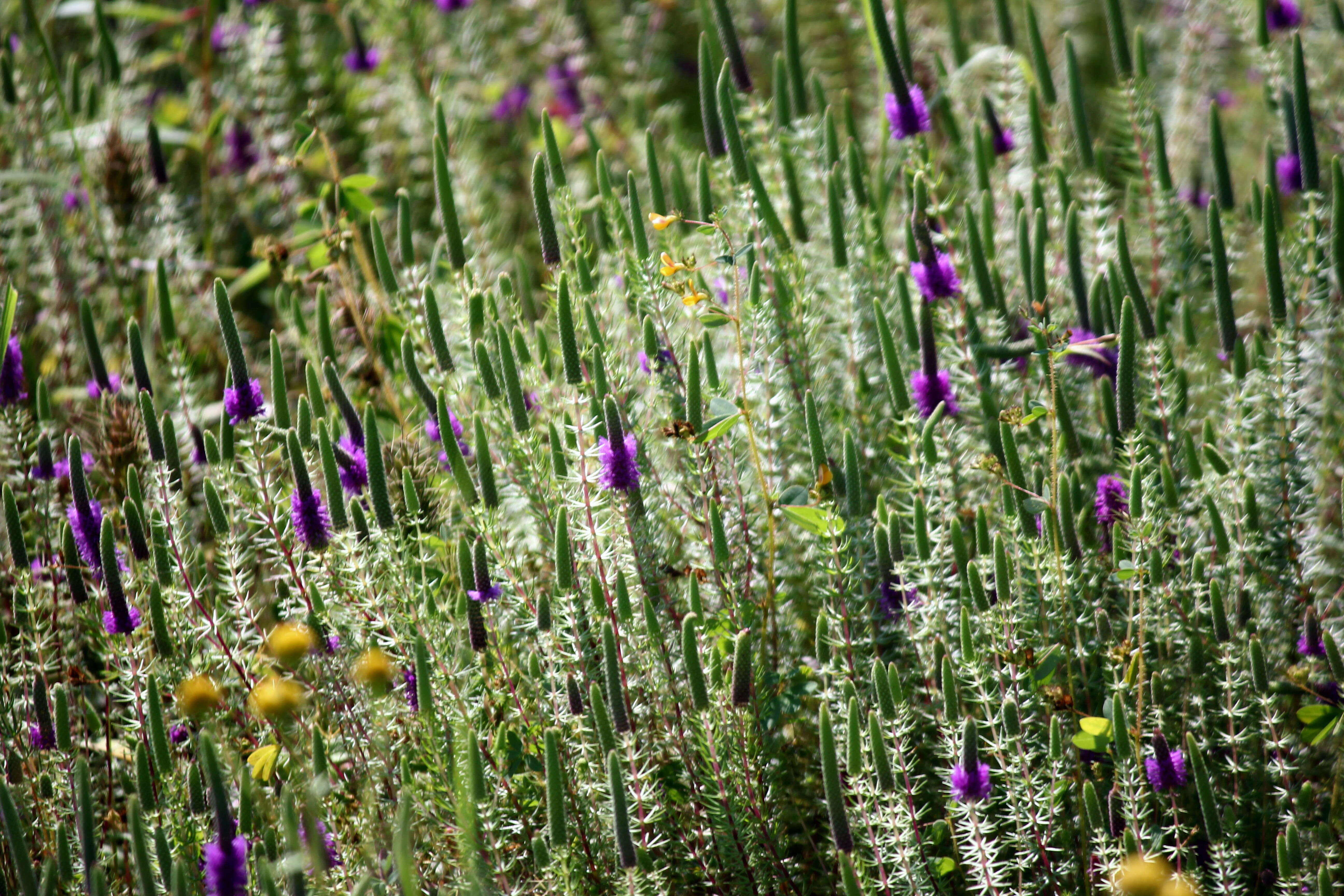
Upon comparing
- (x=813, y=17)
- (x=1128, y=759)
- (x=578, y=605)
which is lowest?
(x=1128, y=759)

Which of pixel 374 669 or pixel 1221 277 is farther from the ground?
pixel 1221 277

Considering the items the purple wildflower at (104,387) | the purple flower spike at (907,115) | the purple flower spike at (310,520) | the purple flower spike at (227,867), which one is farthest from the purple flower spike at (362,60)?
the purple flower spike at (227,867)

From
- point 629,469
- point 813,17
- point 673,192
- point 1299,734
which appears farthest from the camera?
point 813,17

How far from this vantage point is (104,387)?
5.55ft

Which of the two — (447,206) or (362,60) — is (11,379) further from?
(362,60)

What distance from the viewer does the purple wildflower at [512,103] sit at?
3.27 metres

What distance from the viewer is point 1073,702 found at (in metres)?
1.35

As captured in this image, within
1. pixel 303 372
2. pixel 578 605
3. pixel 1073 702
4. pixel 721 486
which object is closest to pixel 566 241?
pixel 303 372

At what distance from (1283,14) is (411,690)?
2.00 meters

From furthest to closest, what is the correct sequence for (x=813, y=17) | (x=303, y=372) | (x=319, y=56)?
(x=813, y=17), (x=319, y=56), (x=303, y=372)

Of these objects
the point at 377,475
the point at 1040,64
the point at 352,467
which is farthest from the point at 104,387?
the point at 1040,64

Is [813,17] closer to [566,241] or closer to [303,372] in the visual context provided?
[566,241]

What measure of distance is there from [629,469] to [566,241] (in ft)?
3.42

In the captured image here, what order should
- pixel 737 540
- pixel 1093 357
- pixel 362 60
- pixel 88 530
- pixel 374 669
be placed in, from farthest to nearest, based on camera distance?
pixel 362 60, pixel 1093 357, pixel 737 540, pixel 88 530, pixel 374 669
